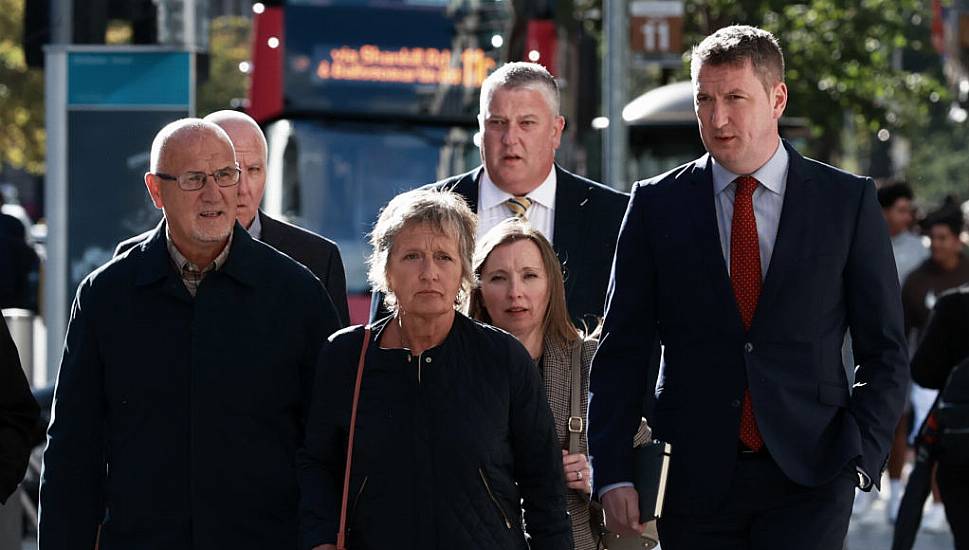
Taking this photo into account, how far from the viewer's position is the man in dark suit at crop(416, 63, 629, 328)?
20.9 feet

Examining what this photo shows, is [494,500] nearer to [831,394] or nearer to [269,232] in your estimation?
[831,394]

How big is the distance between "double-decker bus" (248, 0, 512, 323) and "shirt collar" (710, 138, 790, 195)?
10.9m

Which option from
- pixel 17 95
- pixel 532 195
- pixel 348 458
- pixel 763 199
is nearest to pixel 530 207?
pixel 532 195

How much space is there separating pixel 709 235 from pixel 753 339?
12.0 inches

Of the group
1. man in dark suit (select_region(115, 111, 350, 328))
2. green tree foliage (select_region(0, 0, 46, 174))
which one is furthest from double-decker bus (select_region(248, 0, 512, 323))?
green tree foliage (select_region(0, 0, 46, 174))

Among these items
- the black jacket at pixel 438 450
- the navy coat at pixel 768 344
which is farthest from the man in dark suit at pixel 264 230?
the black jacket at pixel 438 450

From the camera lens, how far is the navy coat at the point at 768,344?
199 inches

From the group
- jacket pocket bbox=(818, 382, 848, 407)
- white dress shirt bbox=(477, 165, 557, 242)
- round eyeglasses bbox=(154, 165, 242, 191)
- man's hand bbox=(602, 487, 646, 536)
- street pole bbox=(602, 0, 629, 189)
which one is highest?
street pole bbox=(602, 0, 629, 189)

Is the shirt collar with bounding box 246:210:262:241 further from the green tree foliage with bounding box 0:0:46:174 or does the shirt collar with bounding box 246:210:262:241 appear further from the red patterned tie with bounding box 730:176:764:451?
the green tree foliage with bounding box 0:0:46:174

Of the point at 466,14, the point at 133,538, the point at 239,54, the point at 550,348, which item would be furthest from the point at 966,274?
the point at 239,54

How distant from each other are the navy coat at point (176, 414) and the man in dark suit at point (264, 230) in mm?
795

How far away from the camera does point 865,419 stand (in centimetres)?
502

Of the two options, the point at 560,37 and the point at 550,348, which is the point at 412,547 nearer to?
the point at 550,348

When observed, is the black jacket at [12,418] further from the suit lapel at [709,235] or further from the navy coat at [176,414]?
the suit lapel at [709,235]
